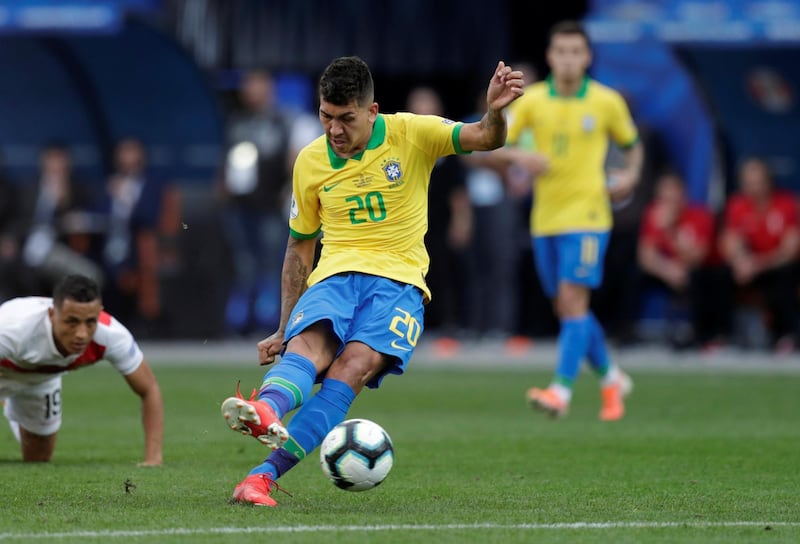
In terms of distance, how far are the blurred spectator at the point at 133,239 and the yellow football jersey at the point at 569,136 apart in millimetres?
8268

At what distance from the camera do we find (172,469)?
343 inches

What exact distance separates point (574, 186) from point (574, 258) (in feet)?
1.81

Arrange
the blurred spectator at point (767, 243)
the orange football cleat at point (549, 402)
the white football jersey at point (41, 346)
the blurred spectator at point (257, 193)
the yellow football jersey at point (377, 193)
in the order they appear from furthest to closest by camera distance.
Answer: the blurred spectator at point (257, 193) < the blurred spectator at point (767, 243) < the orange football cleat at point (549, 402) < the white football jersey at point (41, 346) < the yellow football jersey at point (377, 193)

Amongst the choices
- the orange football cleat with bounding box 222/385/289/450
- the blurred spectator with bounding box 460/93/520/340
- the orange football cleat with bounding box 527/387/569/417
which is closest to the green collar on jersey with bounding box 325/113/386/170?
the orange football cleat with bounding box 222/385/289/450

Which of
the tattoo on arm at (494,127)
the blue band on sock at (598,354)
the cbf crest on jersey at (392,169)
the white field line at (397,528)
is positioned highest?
the tattoo on arm at (494,127)

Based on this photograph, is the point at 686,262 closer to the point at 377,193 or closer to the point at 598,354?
the point at 598,354

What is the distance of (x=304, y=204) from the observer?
7609 millimetres

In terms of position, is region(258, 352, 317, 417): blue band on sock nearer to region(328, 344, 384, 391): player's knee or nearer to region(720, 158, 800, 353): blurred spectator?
region(328, 344, 384, 391): player's knee

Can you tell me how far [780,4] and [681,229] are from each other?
2.73 meters

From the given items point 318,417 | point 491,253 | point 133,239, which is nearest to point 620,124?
point 318,417

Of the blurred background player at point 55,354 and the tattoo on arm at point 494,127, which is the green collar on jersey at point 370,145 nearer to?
the tattoo on arm at point 494,127

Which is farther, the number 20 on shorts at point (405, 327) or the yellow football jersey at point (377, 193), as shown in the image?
the yellow football jersey at point (377, 193)

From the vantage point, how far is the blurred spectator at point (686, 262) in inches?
712

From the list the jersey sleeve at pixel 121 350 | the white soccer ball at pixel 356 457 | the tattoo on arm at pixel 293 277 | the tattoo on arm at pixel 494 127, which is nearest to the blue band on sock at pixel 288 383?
the white soccer ball at pixel 356 457
